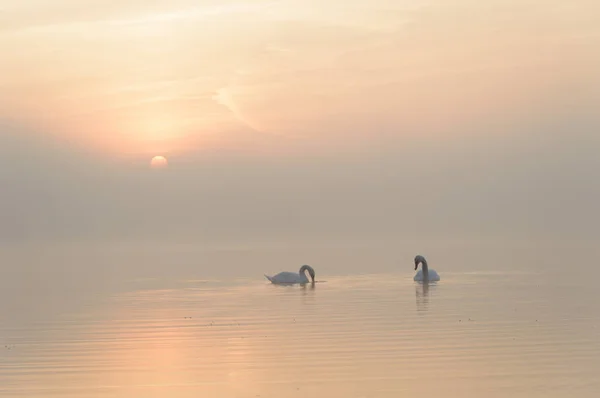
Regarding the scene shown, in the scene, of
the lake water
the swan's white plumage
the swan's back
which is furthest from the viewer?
the swan's back

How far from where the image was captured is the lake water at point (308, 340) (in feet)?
57.0

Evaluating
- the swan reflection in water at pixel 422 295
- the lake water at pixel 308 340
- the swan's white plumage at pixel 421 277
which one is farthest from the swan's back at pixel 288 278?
the swan reflection in water at pixel 422 295

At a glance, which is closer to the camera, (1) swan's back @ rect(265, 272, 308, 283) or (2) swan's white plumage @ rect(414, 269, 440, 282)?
(2) swan's white plumage @ rect(414, 269, 440, 282)

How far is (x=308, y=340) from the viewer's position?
23.0 metres

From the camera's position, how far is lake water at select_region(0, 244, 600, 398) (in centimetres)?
1738

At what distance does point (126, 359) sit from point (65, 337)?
4.78m

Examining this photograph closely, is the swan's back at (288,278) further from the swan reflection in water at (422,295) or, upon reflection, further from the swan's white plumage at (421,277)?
the swan reflection in water at (422,295)

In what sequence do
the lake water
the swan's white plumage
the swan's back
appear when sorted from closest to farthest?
the lake water < the swan's white plumage < the swan's back

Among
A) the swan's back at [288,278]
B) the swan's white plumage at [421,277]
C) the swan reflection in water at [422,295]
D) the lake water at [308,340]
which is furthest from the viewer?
the swan's back at [288,278]

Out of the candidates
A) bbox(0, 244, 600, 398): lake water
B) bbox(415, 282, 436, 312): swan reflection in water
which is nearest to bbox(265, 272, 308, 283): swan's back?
→ bbox(0, 244, 600, 398): lake water

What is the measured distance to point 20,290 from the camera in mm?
42062

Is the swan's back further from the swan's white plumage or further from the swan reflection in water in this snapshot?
the swan reflection in water

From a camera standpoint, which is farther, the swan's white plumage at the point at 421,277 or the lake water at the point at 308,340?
the swan's white plumage at the point at 421,277

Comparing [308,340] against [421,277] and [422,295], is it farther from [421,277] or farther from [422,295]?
[421,277]
